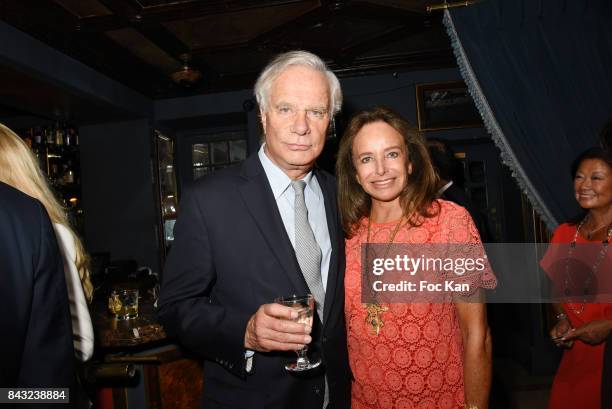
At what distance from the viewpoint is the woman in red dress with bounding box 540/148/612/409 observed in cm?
220

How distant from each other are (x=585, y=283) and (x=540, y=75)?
1.18 meters

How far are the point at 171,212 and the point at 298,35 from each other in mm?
3184

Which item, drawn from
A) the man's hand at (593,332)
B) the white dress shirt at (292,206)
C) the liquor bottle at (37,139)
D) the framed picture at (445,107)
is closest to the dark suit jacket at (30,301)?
the white dress shirt at (292,206)

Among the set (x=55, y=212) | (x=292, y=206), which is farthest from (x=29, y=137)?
(x=292, y=206)

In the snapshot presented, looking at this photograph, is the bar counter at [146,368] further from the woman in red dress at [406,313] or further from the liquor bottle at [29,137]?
the liquor bottle at [29,137]

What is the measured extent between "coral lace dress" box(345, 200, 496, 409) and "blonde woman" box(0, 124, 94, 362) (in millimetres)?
1129

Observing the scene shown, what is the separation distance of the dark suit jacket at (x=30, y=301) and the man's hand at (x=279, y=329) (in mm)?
497

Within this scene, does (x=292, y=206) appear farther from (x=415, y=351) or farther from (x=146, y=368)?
(x=146, y=368)

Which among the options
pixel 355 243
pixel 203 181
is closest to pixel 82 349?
pixel 203 181

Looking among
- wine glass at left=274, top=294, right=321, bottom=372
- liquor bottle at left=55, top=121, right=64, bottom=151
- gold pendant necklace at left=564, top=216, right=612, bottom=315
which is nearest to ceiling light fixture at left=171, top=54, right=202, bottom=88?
liquor bottle at left=55, top=121, right=64, bottom=151

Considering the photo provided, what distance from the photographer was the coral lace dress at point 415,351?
1.57 metres

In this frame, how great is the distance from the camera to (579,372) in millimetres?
2252

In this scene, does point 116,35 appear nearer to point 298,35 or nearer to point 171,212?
point 298,35

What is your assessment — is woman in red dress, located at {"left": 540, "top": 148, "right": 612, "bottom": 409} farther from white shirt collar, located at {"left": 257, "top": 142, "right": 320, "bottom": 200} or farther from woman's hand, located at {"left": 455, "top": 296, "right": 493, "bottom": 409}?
white shirt collar, located at {"left": 257, "top": 142, "right": 320, "bottom": 200}
